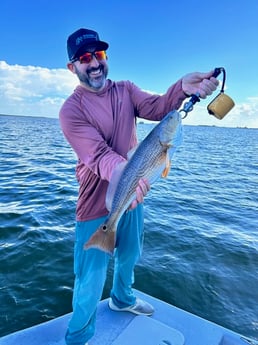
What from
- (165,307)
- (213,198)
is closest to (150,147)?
(165,307)

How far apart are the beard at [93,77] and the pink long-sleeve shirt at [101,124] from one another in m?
0.09

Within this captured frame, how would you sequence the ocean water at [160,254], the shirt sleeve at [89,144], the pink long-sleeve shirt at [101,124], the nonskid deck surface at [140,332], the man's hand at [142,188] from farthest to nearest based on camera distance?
1. the ocean water at [160,254]
2. the nonskid deck surface at [140,332]
3. the pink long-sleeve shirt at [101,124]
4. the shirt sleeve at [89,144]
5. the man's hand at [142,188]

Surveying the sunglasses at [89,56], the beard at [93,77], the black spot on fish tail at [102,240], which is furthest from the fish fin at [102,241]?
the sunglasses at [89,56]

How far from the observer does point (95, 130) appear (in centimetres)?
314

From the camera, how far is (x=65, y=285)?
5840mm

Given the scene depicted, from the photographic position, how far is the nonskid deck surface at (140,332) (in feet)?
12.2

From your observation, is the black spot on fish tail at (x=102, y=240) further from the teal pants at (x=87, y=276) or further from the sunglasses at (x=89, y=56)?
the sunglasses at (x=89, y=56)

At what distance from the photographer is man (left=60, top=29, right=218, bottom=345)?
312 cm

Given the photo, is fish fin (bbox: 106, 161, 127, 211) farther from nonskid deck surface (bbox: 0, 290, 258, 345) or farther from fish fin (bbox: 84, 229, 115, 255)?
nonskid deck surface (bbox: 0, 290, 258, 345)

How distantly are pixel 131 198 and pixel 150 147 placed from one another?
19.6 inches

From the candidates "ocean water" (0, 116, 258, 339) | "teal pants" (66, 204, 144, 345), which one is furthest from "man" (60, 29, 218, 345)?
"ocean water" (0, 116, 258, 339)

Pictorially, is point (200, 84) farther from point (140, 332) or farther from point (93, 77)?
point (140, 332)

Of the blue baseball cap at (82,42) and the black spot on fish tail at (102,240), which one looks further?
the blue baseball cap at (82,42)

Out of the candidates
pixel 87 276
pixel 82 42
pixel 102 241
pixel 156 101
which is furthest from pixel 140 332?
pixel 82 42
